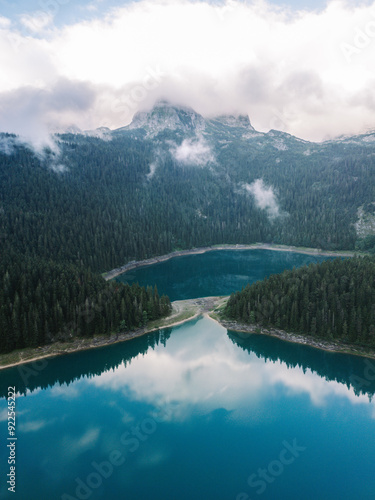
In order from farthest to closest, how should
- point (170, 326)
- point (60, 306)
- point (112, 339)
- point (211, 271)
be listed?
point (211, 271) < point (170, 326) < point (112, 339) < point (60, 306)

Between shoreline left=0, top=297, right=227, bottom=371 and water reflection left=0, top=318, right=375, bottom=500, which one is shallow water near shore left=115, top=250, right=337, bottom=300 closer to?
shoreline left=0, top=297, right=227, bottom=371

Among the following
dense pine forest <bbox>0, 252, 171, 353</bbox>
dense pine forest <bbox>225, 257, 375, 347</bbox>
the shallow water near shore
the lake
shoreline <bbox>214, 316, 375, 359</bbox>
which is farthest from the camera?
the shallow water near shore

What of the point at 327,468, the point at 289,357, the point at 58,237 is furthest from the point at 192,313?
the point at 58,237

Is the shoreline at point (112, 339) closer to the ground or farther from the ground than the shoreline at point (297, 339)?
farther from the ground

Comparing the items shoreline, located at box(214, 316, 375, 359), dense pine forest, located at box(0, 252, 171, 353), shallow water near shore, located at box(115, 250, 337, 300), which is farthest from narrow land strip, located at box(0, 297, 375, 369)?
shallow water near shore, located at box(115, 250, 337, 300)

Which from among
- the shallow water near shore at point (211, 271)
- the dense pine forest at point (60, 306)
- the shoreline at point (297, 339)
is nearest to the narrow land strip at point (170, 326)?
the shoreline at point (297, 339)

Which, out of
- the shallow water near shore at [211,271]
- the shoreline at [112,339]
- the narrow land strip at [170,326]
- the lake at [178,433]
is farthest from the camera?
the shallow water near shore at [211,271]

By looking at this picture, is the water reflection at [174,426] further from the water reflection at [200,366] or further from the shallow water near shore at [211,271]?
the shallow water near shore at [211,271]

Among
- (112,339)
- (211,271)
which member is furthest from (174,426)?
(211,271)

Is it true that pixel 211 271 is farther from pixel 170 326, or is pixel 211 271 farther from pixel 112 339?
pixel 112 339
